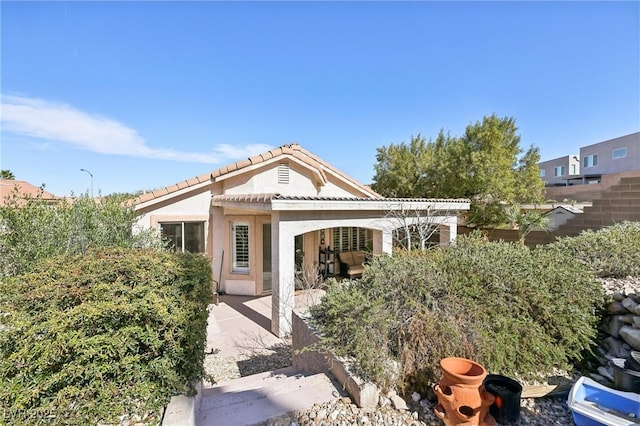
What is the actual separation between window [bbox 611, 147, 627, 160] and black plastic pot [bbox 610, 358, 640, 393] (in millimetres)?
45427

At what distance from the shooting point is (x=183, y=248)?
42.0 ft

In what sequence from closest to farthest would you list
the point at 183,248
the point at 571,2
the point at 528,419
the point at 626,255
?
the point at 528,419 < the point at 626,255 < the point at 571,2 < the point at 183,248

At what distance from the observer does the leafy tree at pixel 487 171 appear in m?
18.6

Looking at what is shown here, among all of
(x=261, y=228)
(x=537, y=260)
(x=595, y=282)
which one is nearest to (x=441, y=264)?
(x=537, y=260)

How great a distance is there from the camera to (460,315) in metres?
5.21

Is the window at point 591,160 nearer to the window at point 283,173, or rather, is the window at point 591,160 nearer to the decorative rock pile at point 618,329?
the decorative rock pile at point 618,329

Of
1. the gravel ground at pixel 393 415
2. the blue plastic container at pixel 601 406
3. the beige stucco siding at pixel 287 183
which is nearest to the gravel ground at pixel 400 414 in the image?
the gravel ground at pixel 393 415

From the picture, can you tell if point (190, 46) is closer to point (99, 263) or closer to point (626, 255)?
point (99, 263)

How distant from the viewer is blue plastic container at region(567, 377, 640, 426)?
11.9 ft

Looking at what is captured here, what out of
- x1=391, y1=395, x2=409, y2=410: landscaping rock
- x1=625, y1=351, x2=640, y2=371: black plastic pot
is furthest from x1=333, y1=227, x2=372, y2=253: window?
x1=625, y1=351, x2=640, y2=371: black plastic pot

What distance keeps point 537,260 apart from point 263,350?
7436mm

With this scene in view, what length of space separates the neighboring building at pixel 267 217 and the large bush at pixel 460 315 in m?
3.64

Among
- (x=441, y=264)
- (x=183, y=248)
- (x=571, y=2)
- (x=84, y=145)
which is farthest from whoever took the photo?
(x=84, y=145)

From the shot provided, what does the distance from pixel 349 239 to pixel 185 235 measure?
29.1 feet
